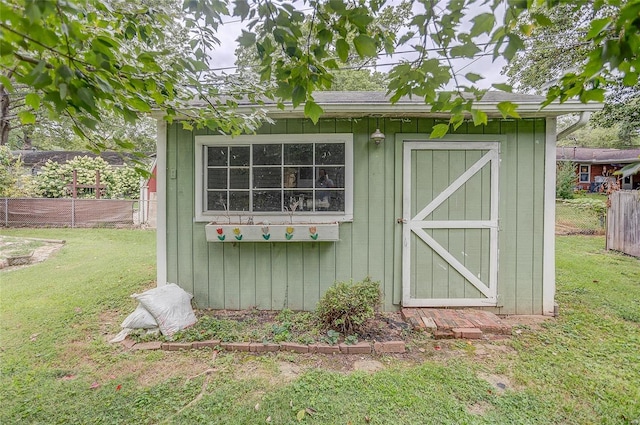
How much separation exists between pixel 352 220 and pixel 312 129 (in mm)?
1122

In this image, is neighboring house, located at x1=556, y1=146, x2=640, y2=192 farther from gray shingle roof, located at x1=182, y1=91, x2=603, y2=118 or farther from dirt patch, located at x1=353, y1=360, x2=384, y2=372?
dirt patch, located at x1=353, y1=360, x2=384, y2=372

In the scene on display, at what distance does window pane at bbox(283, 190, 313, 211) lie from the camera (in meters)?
3.33

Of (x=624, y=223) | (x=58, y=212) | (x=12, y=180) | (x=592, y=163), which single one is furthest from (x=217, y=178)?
(x=592, y=163)

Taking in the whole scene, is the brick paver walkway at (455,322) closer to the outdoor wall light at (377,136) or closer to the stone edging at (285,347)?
the stone edging at (285,347)

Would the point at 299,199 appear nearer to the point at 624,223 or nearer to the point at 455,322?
the point at 455,322

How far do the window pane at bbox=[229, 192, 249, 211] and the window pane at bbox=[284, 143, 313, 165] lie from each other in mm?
634

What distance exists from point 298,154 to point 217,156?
0.94 m

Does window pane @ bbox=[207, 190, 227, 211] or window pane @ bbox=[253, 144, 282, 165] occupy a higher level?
window pane @ bbox=[253, 144, 282, 165]

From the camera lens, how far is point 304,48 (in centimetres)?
165

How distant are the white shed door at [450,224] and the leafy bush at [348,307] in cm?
72

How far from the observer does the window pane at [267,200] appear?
3332 millimetres

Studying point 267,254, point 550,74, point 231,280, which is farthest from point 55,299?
point 550,74

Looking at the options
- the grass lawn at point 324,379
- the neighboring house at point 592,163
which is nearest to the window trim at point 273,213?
the grass lawn at point 324,379

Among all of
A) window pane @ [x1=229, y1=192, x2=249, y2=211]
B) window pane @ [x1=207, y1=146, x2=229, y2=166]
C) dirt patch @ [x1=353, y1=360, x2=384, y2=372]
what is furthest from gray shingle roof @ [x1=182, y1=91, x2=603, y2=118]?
dirt patch @ [x1=353, y1=360, x2=384, y2=372]
